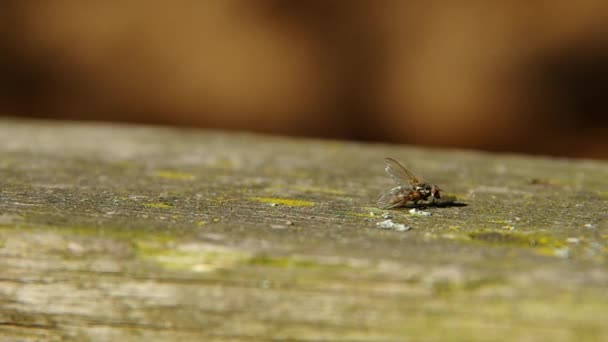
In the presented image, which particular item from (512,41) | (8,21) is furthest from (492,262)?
(8,21)

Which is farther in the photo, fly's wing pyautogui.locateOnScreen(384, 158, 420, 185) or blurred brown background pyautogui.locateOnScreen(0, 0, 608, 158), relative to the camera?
blurred brown background pyautogui.locateOnScreen(0, 0, 608, 158)

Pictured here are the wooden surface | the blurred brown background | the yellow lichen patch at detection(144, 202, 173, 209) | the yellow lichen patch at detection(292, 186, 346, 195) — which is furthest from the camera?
the blurred brown background

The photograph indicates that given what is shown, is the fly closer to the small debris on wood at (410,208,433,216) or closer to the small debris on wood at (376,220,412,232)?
the small debris on wood at (410,208,433,216)

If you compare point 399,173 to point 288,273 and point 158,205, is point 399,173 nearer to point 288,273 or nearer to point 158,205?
point 158,205

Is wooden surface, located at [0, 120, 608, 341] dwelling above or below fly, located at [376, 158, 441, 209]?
below

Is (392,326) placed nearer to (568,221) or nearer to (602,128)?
(568,221)

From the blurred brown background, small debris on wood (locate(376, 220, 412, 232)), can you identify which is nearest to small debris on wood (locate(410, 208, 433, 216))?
small debris on wood (locate(376, 220, 412, 232))

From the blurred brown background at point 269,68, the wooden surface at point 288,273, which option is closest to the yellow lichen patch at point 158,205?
the wooden surface at point 288,273

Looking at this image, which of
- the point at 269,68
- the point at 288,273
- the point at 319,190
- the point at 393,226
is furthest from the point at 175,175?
the point at 269,68
